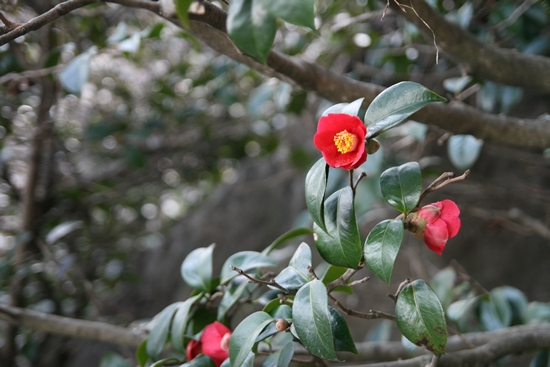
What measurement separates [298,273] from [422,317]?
6.4 inches

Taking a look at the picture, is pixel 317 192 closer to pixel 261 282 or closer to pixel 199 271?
pixel 261 282

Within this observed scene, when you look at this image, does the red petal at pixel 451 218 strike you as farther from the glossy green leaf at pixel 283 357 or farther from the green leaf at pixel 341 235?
the glossy green leaf at pixel 283 357

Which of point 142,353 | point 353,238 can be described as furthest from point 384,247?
point 142,353

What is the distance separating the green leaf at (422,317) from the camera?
48cm

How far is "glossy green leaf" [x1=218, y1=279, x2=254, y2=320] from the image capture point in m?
0.67

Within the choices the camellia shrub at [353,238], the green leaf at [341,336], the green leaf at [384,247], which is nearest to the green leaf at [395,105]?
the camellia shrub at [353,238]

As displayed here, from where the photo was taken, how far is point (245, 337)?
52cm

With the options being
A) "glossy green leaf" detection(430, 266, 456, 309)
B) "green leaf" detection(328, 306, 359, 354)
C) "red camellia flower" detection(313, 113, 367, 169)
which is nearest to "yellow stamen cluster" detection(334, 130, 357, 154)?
"red camellia flower" detection(313, 113, 367, 169)

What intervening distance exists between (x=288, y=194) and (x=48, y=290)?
3.46ft

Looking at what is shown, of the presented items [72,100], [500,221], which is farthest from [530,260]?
[72,100]

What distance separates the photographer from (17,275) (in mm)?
1223

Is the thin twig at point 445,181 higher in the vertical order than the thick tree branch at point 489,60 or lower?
lower

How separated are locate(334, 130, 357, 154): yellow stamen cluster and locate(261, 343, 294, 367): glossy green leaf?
0.28 metres

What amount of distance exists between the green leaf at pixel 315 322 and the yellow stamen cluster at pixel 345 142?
15 centimetres
